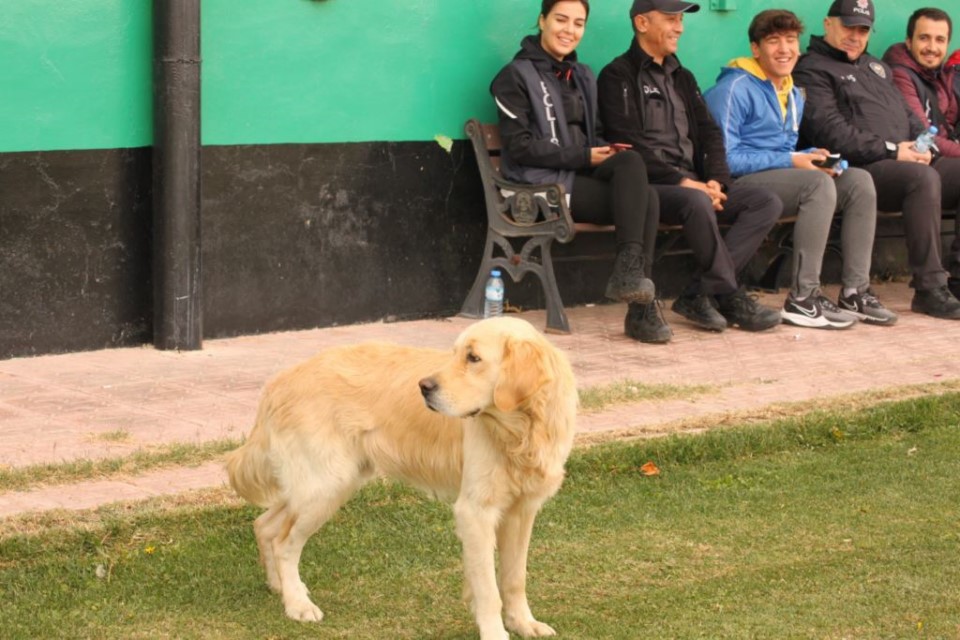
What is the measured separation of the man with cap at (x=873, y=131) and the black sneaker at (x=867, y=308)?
429 mm

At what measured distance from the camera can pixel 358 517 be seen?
5.68 meters

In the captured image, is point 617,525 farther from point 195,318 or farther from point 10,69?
point 10,69

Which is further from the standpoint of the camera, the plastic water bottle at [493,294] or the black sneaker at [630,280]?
the plastic water bottle at [493,294]

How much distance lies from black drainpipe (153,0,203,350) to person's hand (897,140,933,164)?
4917mm

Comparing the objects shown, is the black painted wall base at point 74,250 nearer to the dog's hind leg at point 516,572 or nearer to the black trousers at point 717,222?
the black trousers at point 717,222

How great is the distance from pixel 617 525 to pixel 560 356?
145 centimetres

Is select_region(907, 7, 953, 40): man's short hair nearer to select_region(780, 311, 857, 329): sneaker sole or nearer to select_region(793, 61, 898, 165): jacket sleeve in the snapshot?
select_region(793, 61, 898, 165): jacket sleeve

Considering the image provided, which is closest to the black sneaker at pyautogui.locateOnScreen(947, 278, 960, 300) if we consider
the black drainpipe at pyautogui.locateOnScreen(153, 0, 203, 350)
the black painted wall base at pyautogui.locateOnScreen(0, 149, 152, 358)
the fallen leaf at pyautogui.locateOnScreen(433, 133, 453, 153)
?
the fallen leaf at pyautogui.locateOnScreen(433, 133, 453, 153)

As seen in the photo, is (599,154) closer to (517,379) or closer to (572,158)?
(572,158)

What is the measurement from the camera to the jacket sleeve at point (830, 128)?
34.4 feet

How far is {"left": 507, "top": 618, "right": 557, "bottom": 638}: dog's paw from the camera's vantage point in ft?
15.2

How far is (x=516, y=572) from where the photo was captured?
466 cm

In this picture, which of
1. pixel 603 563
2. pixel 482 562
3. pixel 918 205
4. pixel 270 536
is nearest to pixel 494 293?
pixel 918 205

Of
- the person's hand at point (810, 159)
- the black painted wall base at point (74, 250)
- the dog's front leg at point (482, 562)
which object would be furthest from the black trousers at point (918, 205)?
the dog's front leg at point (482, 562)
